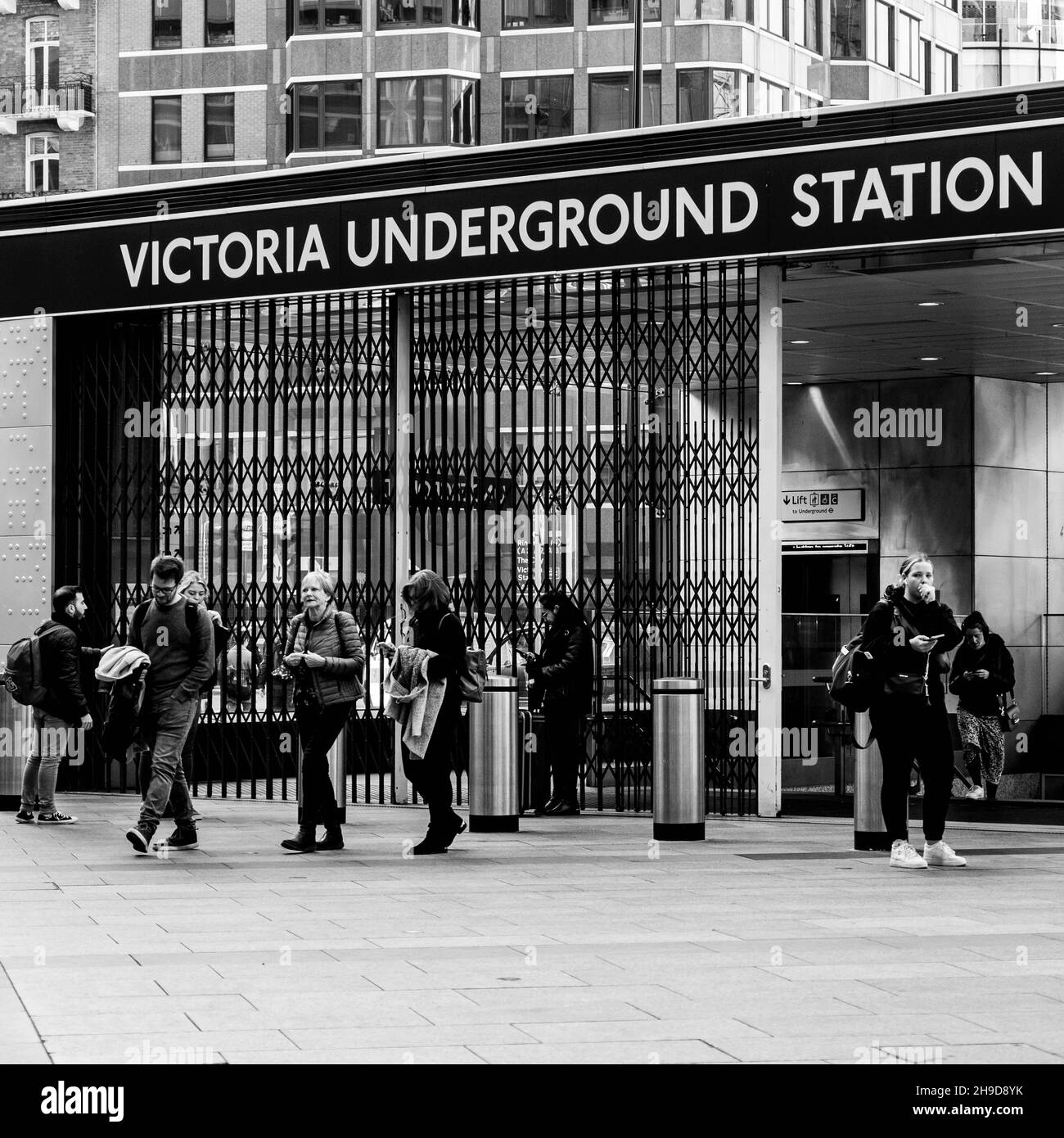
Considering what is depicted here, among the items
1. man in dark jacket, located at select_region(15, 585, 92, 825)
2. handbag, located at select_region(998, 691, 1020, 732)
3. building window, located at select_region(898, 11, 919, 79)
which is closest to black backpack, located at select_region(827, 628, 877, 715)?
man in dark jacket, located at select_region(15, 585, 92, 825)

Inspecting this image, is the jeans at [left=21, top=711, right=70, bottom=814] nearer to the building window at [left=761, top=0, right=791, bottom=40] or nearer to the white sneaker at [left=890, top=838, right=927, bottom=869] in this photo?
the white sneaker at [left=890, top=838, right=927, bottom=869]

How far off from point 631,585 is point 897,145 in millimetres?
3650

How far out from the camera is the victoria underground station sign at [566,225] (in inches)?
485

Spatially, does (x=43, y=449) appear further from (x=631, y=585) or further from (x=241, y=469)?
(x=631, y=585)

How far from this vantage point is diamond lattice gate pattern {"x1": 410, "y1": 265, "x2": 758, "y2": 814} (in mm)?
13586

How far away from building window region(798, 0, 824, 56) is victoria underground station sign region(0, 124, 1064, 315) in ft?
110

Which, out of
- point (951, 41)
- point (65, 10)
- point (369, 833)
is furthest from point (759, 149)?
point (65, 10)

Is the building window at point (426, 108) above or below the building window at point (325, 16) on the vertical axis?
below

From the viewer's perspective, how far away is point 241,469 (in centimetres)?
1488

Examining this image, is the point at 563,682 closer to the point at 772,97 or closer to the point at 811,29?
the point at 772,97

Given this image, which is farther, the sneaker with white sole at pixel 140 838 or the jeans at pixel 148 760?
the jeans at pixel 148 760

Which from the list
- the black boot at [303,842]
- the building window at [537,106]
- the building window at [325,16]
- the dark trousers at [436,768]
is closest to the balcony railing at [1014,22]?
the building window at [537,106]

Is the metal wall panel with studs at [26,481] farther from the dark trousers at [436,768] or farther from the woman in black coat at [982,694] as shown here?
the woman in black coat at [982,694]

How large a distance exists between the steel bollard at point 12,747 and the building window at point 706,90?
33.0 metres
